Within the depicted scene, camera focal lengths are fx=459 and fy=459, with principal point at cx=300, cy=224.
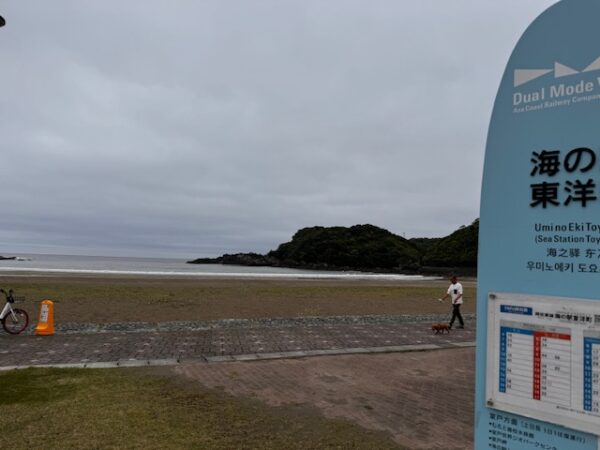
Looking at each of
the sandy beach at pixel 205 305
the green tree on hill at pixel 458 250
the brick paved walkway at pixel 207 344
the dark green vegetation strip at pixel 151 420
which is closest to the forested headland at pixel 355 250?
the green tree on hill at pixel 458 250

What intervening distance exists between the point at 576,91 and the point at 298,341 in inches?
399

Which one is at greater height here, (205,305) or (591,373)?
(591,373)

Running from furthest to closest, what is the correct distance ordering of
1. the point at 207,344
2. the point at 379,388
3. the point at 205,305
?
the point at 205,305, the point at 207,344, the point at 379,388

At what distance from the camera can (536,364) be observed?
221 cm

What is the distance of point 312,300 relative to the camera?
75.1ft

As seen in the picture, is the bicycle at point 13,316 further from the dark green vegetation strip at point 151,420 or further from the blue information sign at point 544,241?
the blue information sign at point 544,241

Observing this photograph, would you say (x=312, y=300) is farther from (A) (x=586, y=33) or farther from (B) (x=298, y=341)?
(A) (x=586, y=33)

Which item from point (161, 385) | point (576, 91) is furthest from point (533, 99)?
point (161, 385)

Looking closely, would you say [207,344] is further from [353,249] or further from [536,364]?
[353,249]

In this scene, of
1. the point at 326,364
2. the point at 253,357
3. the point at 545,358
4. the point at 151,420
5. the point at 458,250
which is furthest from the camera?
the point at 458,250

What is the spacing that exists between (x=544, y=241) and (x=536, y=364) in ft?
1.96

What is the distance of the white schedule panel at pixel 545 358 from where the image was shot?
6.75 ft

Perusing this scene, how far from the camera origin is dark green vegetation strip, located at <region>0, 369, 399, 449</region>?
5.02 m

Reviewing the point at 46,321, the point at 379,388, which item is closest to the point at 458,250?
the point at 46,321
